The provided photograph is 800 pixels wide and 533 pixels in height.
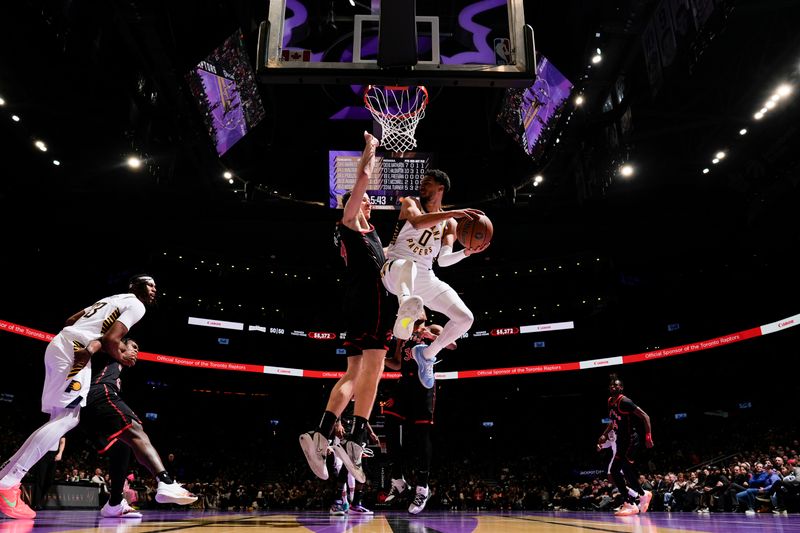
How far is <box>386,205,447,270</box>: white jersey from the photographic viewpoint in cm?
443

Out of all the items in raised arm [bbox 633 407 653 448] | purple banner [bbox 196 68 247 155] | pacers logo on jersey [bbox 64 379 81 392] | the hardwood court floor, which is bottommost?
the hardwood court floor

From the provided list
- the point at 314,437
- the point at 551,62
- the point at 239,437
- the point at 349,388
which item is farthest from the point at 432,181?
the point at 239,437

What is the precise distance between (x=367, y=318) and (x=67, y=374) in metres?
2.28

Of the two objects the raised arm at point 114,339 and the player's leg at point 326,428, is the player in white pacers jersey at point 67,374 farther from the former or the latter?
the player's leg at point 326,428

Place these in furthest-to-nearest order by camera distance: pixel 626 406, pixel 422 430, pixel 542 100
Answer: pixel 542 100
pixel 626 406
pixel 422 430

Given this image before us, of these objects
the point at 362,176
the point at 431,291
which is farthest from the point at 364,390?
the point at 362,176

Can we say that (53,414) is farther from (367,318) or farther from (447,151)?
(447,151)

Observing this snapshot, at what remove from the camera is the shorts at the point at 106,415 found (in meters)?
4.73

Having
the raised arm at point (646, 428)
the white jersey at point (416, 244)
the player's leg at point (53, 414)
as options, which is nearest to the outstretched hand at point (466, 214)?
the white jersey at point (416, 244)

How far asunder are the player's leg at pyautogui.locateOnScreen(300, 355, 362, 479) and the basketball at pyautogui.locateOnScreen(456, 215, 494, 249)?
1357 mm

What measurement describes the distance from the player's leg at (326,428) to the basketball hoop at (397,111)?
648 centimetres

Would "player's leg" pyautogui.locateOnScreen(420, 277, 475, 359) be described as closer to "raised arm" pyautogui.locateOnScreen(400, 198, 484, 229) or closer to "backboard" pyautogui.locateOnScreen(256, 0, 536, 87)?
"raised arm" pyautogui.locateOnScreen(400, 198, 484, 229)

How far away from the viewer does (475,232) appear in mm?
4625

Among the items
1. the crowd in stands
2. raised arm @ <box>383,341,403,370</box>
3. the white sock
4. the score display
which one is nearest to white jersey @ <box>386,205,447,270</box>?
raised arm @ <box>383,341,403,370</box>
